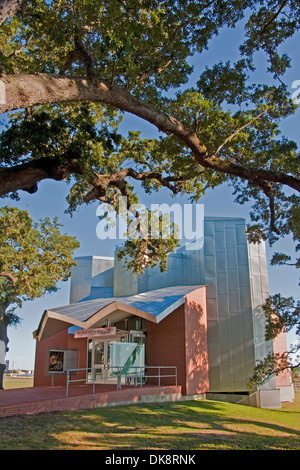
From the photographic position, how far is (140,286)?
26500mm

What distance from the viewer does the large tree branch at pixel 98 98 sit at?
746cm

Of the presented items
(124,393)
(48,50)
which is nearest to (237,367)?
(124,393)

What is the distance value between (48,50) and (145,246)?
312 inches

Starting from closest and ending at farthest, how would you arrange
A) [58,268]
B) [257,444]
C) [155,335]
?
[257,444] < [155,335] < [58,268]

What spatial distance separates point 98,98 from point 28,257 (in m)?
15.6

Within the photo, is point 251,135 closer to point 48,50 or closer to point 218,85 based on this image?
point 218,85

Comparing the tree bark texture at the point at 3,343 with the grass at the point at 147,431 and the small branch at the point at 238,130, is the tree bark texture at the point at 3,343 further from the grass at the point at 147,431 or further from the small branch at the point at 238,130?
the small branch at the point at 238,130

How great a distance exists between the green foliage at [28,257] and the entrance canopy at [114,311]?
9.95 feet

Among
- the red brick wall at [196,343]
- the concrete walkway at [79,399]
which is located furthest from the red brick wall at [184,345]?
the concrete walkway at [79,399]

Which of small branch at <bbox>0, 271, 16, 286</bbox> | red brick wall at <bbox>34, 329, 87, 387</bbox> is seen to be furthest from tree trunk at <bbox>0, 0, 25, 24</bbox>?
red brick wall at <bbox>34, 329, 87, 387</bbox>

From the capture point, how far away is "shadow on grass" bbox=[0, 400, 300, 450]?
8695 mm

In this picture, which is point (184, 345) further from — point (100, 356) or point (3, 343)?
point (3, 343)

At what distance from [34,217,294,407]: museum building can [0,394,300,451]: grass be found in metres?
4.02

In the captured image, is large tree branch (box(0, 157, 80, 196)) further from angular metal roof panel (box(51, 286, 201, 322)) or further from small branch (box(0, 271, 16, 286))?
small branch (box(0, 271, 16, 286))
